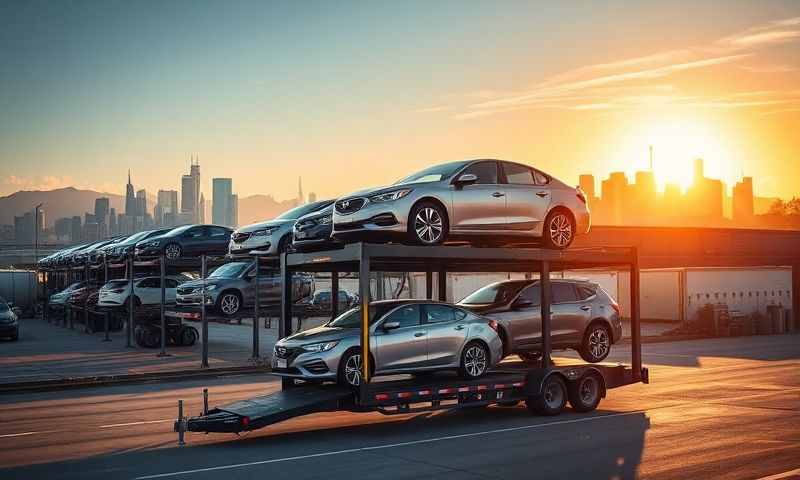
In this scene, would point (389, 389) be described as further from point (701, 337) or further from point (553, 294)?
point (701, 337)

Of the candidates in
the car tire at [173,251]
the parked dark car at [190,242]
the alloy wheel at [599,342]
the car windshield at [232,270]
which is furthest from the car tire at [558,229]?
the car tire at [173,251]

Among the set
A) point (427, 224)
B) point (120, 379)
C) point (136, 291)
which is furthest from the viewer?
point (136, 291)

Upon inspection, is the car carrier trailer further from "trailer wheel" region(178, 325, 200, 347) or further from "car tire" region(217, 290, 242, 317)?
"trailer wheel" region(178, 325, 200, 347)

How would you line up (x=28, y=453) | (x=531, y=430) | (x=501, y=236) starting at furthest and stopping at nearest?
(x=501, y=236), (x=531, y=430), (x=28, y=453)

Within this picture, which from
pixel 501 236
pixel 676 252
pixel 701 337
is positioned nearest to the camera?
pixel 501 236

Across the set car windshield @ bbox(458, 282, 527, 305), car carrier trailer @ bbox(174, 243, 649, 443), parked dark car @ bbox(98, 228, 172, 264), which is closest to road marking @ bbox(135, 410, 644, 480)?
car carrier trailer @ bbox(174, 243, 649, 443)

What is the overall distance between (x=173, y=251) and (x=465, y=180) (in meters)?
17.4

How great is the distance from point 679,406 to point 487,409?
358 centimetres

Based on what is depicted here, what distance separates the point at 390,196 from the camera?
14273 mm

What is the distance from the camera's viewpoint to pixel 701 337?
126 ft

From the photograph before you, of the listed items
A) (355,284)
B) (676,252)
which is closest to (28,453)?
(676,252)

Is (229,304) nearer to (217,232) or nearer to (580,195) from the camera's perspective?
(217,232)

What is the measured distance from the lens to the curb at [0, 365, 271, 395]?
21203 mm

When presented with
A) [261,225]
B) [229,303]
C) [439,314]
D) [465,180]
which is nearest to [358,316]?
[439,314]
